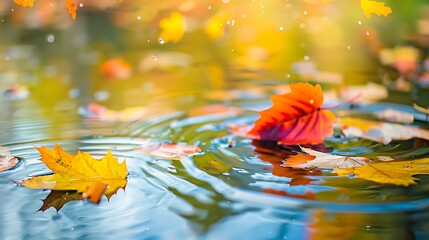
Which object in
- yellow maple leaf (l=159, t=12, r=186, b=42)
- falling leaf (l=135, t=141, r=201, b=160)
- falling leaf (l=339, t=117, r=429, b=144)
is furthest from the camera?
yellow maple leaf (l=159, t=12, r=186, b=42)

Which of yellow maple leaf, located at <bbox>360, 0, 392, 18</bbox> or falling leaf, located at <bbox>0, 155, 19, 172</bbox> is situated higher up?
yellow maple leaf, located at <bbox>360, 0, 392, 18</bbox>

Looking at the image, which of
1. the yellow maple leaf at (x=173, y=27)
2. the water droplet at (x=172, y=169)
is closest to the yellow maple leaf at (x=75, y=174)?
the water droplet at (x=172, y=169)

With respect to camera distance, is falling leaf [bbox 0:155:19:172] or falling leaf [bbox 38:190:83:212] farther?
falling leaf [bbox 0:155:19:172]

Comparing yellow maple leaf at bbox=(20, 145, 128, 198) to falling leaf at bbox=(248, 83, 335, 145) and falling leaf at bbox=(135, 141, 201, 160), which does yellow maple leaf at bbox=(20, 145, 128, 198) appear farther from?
falling leaf at bbox=(248, 83, 335, 145)

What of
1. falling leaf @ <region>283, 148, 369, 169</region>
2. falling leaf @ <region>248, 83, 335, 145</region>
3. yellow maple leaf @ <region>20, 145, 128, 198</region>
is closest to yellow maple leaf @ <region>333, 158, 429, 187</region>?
falling leaf @ <region>283, 148, 369, 169</region>

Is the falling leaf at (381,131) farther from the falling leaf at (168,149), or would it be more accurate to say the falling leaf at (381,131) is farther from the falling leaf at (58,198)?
the falling leaf at (58,198)

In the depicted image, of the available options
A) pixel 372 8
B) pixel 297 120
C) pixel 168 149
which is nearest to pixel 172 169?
pixel 168 149

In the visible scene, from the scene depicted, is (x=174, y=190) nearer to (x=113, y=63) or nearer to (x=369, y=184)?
(x=369, y=184)
